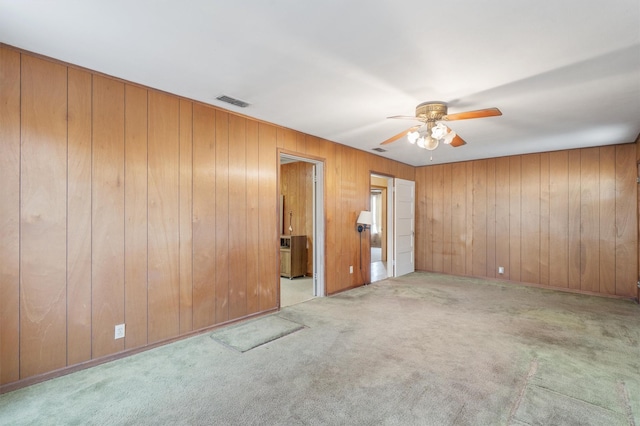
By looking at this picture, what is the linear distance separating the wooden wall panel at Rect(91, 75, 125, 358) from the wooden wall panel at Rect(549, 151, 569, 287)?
667 cm

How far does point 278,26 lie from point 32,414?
3.00 meters

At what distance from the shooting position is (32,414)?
6.54 feet

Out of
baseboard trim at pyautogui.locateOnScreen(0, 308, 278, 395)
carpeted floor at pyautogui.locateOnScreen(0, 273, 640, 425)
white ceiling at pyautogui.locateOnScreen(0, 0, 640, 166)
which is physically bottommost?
carpeted floor at pyautogui.locateOnScreen(0, 273, 640, 425)

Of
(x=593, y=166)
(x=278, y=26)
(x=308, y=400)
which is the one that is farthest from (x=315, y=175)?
(x=593, y=166)

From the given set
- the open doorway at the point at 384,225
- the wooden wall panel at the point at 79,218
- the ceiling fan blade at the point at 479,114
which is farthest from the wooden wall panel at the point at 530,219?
the wooden wall panel at the point at 79,218

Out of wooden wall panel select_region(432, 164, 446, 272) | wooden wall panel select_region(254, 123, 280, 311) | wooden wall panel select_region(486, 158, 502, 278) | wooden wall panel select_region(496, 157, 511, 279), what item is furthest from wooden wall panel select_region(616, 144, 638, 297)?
wooden wall panel select_region(254, 123, 280, 311)

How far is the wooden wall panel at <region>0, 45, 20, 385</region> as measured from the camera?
2225 millimetres

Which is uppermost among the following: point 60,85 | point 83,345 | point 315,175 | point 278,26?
point 278,26

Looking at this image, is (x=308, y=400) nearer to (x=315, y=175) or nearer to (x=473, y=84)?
(x=473, y=84)

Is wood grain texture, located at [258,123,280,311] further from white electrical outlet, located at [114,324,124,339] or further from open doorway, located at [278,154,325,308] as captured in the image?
white electrical outlet, located at [114,324,124,339]

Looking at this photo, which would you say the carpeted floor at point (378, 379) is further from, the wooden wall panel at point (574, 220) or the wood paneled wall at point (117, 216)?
the wooden wall panel at point (574, 220)

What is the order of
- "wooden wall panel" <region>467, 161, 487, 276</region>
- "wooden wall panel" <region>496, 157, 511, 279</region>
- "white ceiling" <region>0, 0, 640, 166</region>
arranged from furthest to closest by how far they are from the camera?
"wooden wall panel" <region>467, 161, 487, 276</region>, "wooden wall panel" <region>496, 157, 511, 279</region>, "white ceiling" <region>0, 0, 640, 166</region>

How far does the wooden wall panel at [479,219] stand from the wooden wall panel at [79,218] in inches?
257

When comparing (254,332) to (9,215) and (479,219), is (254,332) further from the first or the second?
(479,219)
